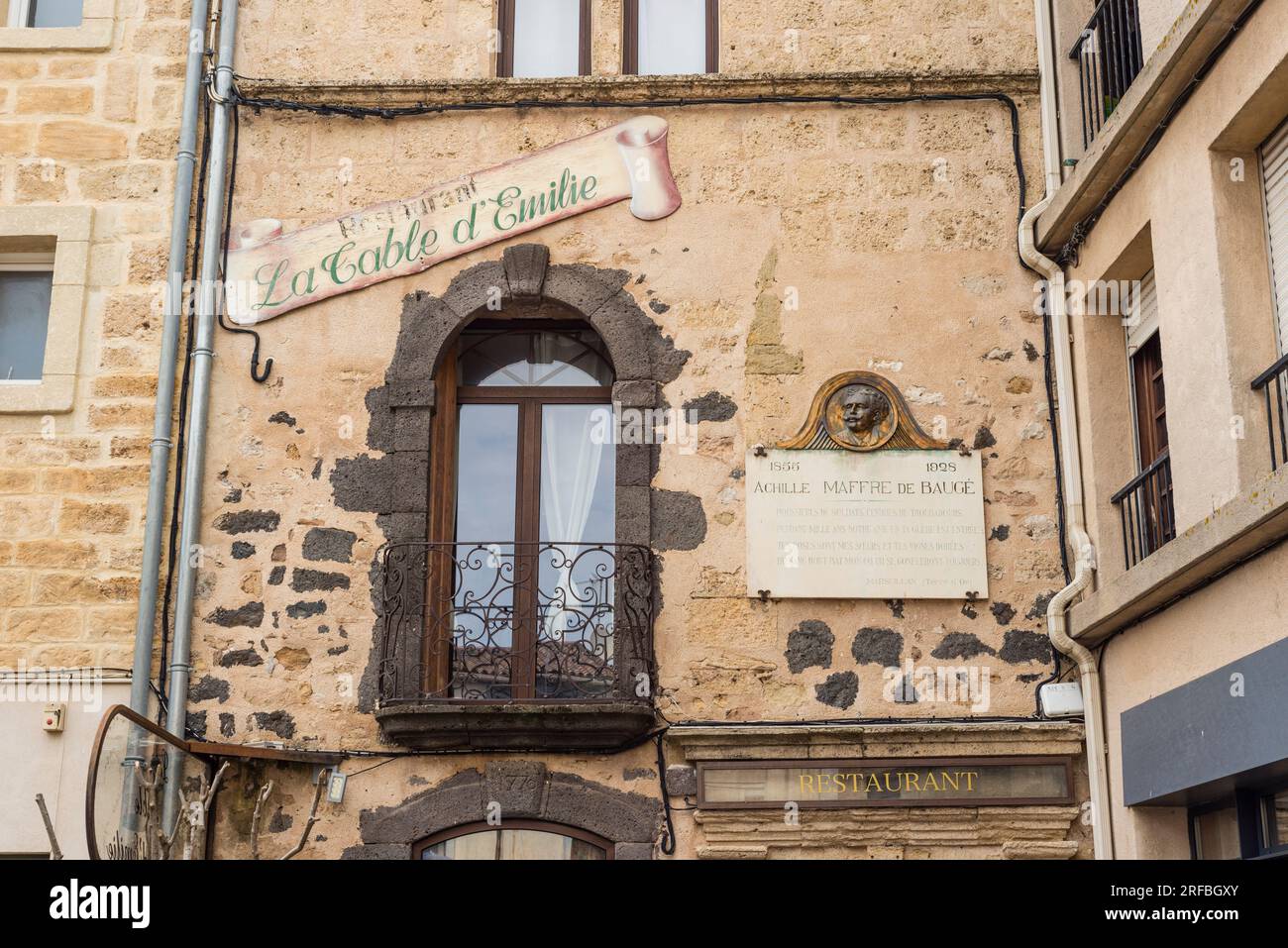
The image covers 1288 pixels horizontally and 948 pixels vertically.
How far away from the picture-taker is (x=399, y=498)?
8.02 meters

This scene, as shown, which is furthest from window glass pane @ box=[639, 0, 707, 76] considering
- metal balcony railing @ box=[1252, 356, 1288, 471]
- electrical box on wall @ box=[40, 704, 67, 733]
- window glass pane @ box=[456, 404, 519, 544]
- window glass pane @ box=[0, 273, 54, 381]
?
electrical box on wall @ box=[40, 704, 67, 733]

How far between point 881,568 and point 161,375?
3.88 metres

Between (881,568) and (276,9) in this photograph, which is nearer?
(881,568)

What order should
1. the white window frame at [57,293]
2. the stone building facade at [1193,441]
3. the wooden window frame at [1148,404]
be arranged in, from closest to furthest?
the stone building facade at [1193,441] → the wooden window frame at [1148,404] → the white window frame at [57,293]

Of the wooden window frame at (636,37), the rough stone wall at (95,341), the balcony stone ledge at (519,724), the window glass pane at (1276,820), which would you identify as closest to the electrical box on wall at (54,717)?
the rough stone wall at (95,341)

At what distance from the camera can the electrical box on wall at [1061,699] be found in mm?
7582

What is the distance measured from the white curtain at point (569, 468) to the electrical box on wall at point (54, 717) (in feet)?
8.45

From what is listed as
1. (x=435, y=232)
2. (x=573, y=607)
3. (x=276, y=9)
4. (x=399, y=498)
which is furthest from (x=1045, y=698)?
(x=276, y=9)

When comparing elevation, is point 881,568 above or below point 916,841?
above

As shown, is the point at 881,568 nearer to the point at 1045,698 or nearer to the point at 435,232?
the point at 1045,698

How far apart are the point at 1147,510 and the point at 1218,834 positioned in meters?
1.53

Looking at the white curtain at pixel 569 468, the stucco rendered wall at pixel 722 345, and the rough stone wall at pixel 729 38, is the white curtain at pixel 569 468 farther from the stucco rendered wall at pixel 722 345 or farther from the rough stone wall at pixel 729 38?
the rough stone wall at pixel 729 38
